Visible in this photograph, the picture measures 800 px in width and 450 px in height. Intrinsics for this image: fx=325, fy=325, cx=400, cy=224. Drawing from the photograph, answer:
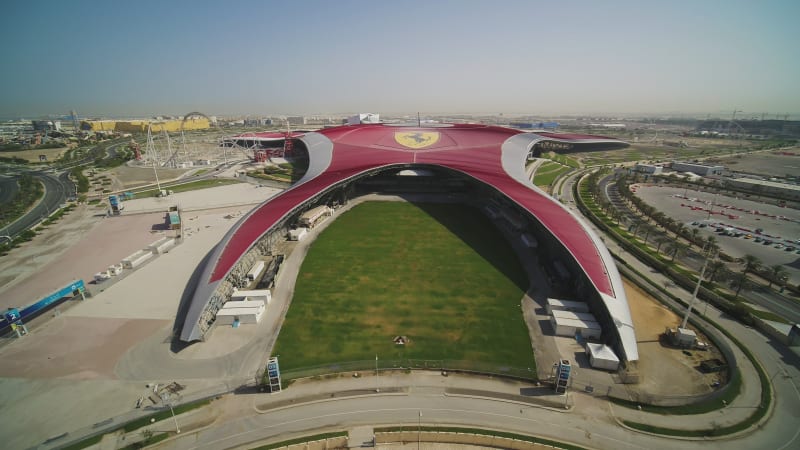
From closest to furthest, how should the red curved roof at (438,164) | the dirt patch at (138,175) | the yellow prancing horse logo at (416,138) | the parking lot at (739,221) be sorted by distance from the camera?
the red curved roof at (438,164)
the parking lot at (739,221)
the yellow prancing horse logo at (416,138)
the dirt patch at (138,175)

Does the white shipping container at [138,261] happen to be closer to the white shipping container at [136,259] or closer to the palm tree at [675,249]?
the white shipping container at [136,259]

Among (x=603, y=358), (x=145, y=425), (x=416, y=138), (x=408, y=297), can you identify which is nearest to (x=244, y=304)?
(x=145, y=425)

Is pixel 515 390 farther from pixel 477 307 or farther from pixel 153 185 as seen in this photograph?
pixel 153 185

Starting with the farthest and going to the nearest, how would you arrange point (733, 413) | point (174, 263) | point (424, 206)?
1. point (424, 206)
2. point (174, 263)
3. point (733, 413)

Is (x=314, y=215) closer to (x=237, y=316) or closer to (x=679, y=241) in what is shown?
(x=237, y=316)

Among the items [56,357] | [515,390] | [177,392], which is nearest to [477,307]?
[515,390]

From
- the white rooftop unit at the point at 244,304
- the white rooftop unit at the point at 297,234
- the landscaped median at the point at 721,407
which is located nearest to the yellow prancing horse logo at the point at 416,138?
the white rooftop unit at the point at 297,234
